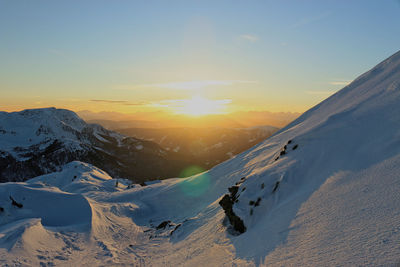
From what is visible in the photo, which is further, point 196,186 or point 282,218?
point 196,186

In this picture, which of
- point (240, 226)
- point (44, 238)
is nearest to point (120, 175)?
point (44, 238)

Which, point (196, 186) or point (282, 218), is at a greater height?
point (282, 218)

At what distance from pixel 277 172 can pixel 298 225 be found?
6.98 m

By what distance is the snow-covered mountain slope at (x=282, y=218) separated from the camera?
8156mm

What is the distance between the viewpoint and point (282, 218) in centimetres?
1188

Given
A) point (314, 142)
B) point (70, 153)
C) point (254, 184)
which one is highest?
point (314, 142)

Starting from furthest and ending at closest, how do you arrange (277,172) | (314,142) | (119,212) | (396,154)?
(119,212) < (314,142) < (277,172) < (396,154)

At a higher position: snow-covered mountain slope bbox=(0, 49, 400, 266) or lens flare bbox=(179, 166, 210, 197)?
snow-covered mountain slope bbox=(0, 49, 400, 266)

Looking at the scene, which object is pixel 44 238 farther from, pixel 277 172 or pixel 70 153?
pixel 70 153

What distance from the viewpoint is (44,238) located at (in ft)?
64.4

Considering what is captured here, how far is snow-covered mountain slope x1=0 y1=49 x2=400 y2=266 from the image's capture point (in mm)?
8156

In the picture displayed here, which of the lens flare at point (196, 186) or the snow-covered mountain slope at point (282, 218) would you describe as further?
the lens flare at point (196, 186)

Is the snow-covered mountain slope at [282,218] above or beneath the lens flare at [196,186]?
above

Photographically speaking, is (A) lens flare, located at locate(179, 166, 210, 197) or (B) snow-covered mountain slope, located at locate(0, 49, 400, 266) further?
(A) lens flare, located at locate(179, 166, 210, 197)
